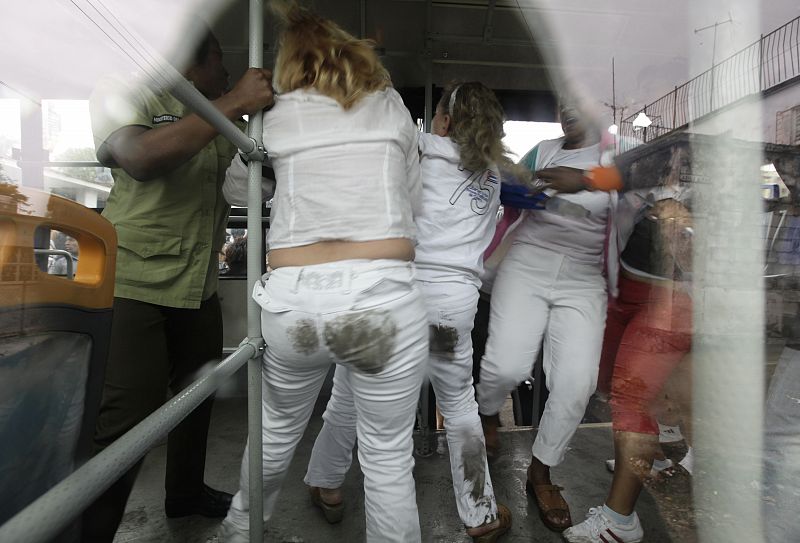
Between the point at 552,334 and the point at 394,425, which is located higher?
the point at 552,334

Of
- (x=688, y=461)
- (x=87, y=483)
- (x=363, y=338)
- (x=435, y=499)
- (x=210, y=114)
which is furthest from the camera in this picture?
(x=435, y=499)

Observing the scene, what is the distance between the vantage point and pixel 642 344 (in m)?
1.40

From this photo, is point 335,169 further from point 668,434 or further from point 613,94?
point 668,434

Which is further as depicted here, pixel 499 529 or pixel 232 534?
pixel 499 529

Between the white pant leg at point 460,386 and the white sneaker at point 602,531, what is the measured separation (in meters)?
0.30

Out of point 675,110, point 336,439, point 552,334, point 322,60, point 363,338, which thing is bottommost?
point 336,439

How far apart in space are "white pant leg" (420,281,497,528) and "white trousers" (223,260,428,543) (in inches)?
15.9

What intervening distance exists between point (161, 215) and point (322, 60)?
2.17ft

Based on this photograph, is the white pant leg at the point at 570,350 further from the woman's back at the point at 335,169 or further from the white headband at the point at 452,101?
the woman's back at the point at 335,169

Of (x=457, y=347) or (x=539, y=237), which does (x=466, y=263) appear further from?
(x=539, y=237)

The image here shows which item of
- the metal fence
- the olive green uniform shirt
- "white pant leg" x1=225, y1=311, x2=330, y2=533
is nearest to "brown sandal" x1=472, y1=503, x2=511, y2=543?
"white pant leg" x1=225, y1=311, x2=330, y2=533

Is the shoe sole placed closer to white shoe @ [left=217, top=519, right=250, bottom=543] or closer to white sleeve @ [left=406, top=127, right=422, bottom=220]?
white shoe @ [left=217, top=519, right=250, bottom=543]

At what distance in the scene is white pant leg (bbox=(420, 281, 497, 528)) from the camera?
151cm

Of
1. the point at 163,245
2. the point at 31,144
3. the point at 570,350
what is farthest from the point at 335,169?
the point at 570,350
